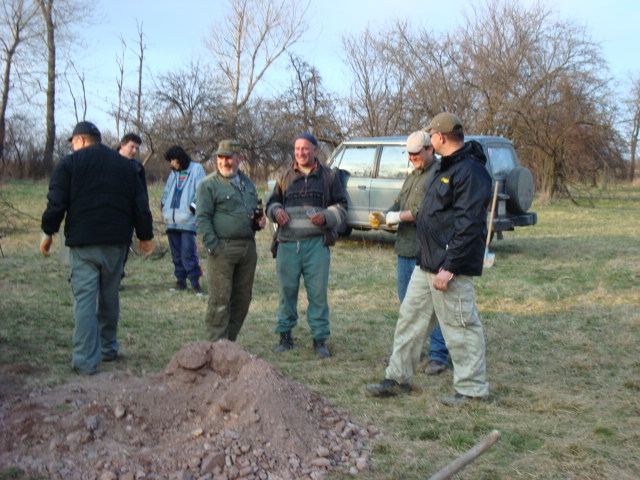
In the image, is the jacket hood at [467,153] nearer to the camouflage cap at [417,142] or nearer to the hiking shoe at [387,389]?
the camouflage cap at [417,142]

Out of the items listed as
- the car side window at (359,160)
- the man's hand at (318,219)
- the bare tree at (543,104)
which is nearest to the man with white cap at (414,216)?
the man's hand at (318,219)

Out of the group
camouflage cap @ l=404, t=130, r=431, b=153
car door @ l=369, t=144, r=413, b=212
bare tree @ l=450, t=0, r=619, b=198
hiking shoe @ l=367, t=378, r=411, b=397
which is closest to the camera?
hiking shoe @ l=367, t=378, r=411, b=397

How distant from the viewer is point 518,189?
1085 cm

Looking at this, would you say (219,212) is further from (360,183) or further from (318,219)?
(360,183)

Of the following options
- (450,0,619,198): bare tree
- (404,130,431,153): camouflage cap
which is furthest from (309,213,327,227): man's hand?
(450,0,619,198): bare tree

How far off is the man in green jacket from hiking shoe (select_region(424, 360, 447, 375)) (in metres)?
1.56

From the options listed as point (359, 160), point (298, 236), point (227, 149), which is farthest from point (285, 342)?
point (359, 160)

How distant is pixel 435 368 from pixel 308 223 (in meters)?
1.50

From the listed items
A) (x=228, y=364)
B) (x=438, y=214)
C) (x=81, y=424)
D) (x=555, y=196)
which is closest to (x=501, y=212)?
(x=438, y=214)

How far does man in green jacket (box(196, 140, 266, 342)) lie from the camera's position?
16.9 feet

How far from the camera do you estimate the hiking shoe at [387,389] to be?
446 centimetres

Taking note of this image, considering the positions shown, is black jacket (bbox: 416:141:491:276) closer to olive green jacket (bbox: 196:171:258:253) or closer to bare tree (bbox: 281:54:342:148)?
olive green jacket (bbox: 196:171:258:253)

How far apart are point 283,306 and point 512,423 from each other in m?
2.22

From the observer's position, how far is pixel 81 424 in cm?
348
